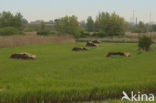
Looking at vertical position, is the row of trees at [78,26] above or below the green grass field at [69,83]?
above

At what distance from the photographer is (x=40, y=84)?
9297 mm

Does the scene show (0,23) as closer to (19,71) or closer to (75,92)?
(19,71)

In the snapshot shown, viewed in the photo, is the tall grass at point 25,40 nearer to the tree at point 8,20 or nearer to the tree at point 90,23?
the tree at point 8,20

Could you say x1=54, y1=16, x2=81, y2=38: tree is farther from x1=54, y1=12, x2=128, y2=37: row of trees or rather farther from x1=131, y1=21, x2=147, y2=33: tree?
x1=131, y1=21, x2=147, y2=33: tree

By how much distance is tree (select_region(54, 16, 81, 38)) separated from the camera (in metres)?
52.5

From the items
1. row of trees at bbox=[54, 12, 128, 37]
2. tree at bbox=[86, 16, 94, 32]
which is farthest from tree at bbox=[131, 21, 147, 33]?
row of trees at bbox=[54, 12, 128, 37]

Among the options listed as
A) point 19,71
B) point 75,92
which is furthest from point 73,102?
point 19,71

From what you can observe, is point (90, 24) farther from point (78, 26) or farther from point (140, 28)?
point (78, 26)

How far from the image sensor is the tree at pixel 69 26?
172ft

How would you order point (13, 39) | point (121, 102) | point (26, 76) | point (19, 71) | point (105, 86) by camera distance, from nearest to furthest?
point (121, 102) < point (105, 86) < point (26, 76) < point (19, 71) < point (13, 39)

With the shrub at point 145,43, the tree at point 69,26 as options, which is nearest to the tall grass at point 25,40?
the tree at point 69,26

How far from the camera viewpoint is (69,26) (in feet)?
176

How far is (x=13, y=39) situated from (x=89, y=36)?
3066 cm

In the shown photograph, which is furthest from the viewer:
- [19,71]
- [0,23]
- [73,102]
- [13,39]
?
[0,23]
